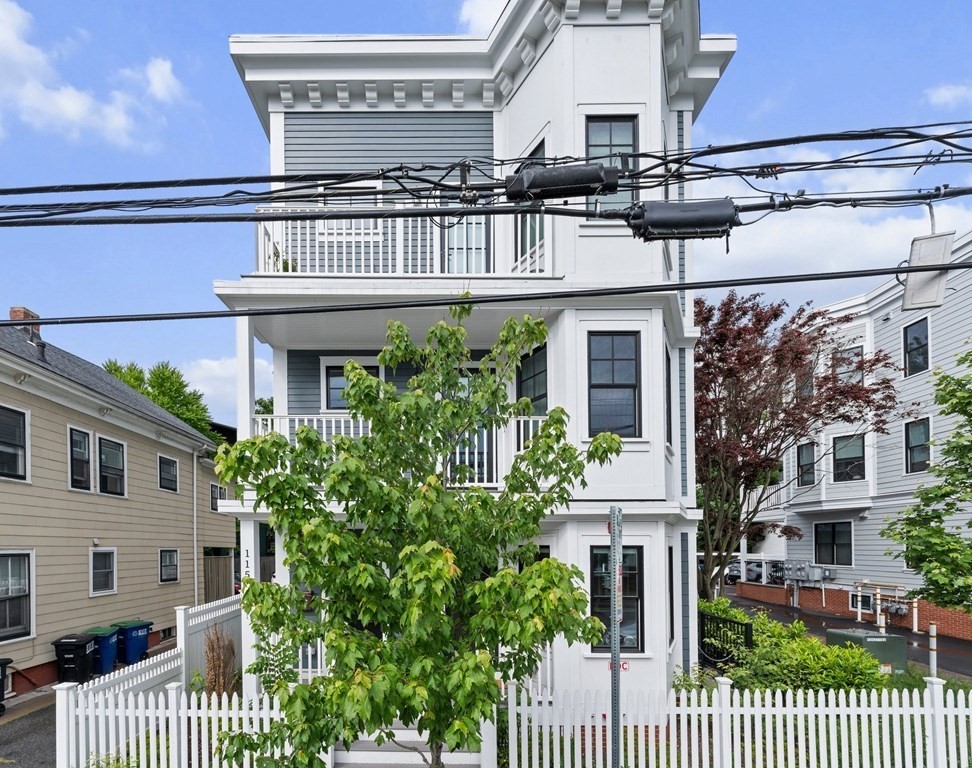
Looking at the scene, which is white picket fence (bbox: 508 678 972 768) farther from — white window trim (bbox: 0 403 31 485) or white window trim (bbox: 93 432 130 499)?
white window trim (bbox: 93 432 130 499)

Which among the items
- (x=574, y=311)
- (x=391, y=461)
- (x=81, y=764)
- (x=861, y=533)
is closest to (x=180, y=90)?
(x=574, y=311)

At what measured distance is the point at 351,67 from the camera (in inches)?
506

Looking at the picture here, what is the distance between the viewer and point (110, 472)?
18656 mm

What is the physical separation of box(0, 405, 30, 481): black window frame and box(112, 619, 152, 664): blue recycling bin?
424 cm

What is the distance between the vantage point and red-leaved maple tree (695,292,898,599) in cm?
1708

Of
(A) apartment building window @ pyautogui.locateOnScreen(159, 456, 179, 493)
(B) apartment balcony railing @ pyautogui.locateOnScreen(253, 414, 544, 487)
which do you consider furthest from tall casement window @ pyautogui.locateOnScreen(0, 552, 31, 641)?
(A) apartment building window @ pyautogui.locateOnScreen(159, 456, 179, 493)

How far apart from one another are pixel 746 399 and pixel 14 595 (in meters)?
14.5

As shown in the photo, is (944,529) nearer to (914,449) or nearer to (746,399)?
(746,399)

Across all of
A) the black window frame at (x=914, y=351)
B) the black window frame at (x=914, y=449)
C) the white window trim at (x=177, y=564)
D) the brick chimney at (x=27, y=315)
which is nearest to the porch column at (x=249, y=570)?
the brick chimney at (x=27, y=315)

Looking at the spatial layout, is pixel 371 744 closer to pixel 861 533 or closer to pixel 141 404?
pixel 141 404

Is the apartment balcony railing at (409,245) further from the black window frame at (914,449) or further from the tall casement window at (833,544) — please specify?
the tall casement window at (833,544)

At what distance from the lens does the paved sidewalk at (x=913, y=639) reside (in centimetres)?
1823

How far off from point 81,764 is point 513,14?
10.8 meters

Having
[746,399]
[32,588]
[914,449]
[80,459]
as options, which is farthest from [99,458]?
[914,449]
